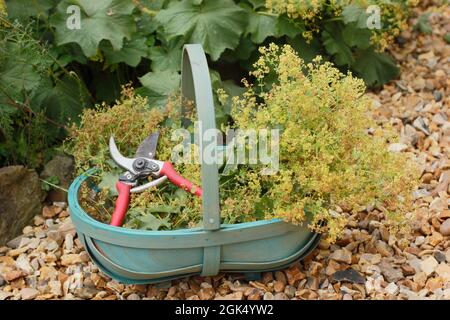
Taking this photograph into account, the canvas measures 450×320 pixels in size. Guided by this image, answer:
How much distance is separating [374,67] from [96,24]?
1381 millimetres

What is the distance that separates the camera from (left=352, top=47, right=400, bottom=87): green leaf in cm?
357

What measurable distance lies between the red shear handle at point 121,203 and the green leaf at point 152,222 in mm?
58

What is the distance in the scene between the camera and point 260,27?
324cm

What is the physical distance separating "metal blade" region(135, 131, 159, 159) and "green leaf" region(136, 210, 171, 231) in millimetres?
245

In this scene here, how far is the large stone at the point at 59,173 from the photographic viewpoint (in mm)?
3020

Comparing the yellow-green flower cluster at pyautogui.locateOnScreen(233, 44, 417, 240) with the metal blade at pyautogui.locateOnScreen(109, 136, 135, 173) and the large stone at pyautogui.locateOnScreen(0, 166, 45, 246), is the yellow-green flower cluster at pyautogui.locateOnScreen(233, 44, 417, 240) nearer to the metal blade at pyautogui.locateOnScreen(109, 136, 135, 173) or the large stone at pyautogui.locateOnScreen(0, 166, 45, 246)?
the metal blade at pyautogui.locateOnScreen(109, 136, 135, 173)

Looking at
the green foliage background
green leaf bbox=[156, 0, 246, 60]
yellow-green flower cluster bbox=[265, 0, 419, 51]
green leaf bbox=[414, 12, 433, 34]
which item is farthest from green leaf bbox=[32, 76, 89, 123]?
green leaf bbox=[414, 12, 433, 34]

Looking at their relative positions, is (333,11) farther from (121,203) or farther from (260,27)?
(121,203)

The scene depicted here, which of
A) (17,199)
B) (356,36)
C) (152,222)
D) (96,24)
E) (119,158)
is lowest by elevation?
(17,199)

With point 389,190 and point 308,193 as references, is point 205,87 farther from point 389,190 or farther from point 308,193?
point 389,190

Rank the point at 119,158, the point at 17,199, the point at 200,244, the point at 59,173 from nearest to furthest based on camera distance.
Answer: the point at 200,244, the point at 119,158, the point at 17,199, the point at 59,173

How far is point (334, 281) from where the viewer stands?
2.49 metres

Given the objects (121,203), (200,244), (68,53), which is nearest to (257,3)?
(68,53)

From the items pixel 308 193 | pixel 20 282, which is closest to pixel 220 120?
pixel 308 193
